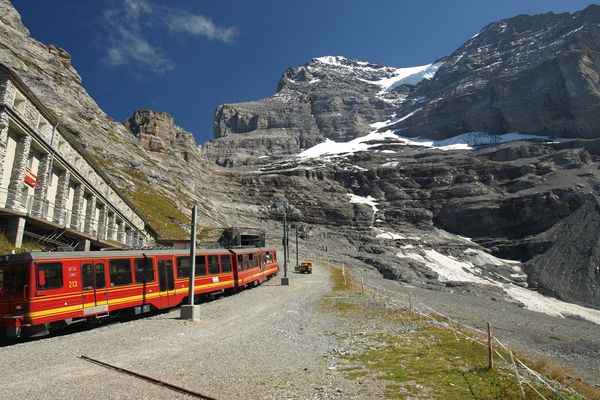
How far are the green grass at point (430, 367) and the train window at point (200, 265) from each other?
1324cm

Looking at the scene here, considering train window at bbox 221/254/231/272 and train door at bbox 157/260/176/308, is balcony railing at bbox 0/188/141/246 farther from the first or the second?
train window at bbox 221/254/231/272

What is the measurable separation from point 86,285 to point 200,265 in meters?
10.1

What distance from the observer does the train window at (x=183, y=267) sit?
82.2ft

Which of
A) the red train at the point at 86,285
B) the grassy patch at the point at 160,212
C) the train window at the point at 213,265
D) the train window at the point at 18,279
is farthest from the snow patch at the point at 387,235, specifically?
the train window at the point at 18,279

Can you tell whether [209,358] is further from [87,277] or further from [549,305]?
[549,305]

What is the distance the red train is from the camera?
15.7m

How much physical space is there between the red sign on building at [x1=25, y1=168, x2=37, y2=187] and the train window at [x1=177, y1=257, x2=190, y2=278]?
1272cm

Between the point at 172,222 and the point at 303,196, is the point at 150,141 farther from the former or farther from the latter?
the point at 172,222

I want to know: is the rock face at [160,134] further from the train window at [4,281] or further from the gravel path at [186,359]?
the gravel path at [186,359]

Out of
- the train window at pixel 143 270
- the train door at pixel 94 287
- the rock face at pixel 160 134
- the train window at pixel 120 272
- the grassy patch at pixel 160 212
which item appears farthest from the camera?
the rock face at pixel 160 134

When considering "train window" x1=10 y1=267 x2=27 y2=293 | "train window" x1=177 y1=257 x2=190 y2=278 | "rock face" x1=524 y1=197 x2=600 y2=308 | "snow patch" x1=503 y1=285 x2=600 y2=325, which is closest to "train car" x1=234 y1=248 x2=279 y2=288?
"train window" x1=177 y1=257 x2=190 y2=278

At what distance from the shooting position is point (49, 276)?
1647 centimetres

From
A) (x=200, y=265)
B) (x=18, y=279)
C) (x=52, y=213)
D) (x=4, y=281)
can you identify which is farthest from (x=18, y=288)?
(x=52, y=213)

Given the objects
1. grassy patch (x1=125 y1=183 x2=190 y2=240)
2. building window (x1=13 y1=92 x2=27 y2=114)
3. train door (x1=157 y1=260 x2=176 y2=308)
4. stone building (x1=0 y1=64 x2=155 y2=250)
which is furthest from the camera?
grassy patch (x1=125 y1=183 x2=190 y2=240)
